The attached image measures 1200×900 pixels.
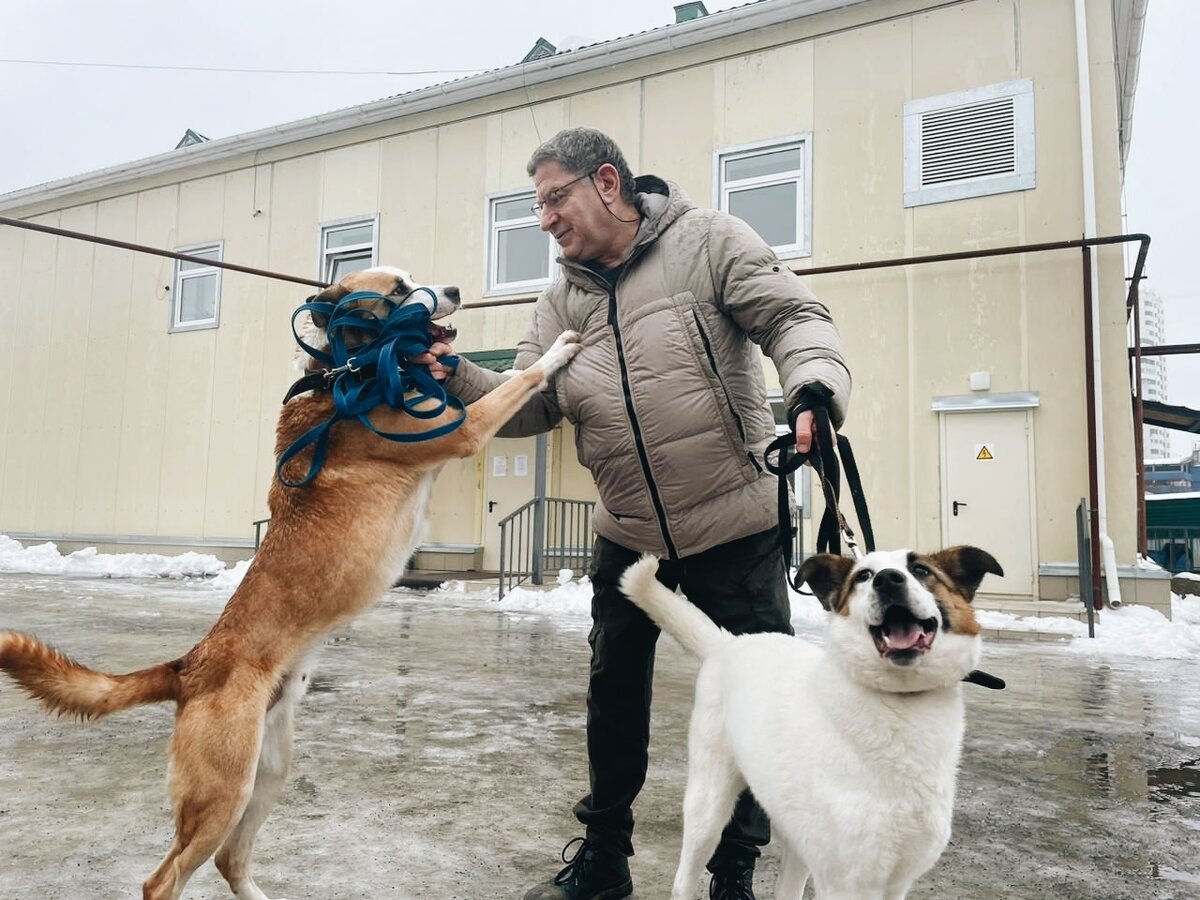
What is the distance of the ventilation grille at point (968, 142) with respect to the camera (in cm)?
856

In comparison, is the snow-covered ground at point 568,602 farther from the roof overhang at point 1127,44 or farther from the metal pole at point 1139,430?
the roof overhang at point 1127,44

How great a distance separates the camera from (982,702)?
15.1ft

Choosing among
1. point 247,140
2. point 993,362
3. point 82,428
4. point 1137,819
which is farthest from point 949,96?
point 82,428

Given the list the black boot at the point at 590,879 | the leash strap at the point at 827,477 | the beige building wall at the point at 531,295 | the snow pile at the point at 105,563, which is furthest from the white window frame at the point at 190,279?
the leash strap at the point at 827,477

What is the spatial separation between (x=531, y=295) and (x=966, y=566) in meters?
9.93

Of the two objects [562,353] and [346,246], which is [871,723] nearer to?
[562,353]

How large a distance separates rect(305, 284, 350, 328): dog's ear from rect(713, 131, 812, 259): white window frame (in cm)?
737

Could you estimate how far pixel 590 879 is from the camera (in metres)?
2.22

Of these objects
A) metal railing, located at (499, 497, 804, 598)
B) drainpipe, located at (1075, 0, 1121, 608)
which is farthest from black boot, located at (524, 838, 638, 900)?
metal railing, located at (499, 497, 804, 598)

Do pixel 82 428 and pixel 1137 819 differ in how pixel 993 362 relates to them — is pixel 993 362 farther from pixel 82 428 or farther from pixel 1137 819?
pixel 82 428

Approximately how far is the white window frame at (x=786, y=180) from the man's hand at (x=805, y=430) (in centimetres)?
794

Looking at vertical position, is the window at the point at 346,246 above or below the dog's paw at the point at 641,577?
above

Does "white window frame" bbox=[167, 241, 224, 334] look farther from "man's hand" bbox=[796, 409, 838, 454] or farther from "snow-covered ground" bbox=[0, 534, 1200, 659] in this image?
"man's hand" bbox=[796, 409, 838, 454]

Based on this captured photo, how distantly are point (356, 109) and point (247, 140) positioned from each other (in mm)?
2225
